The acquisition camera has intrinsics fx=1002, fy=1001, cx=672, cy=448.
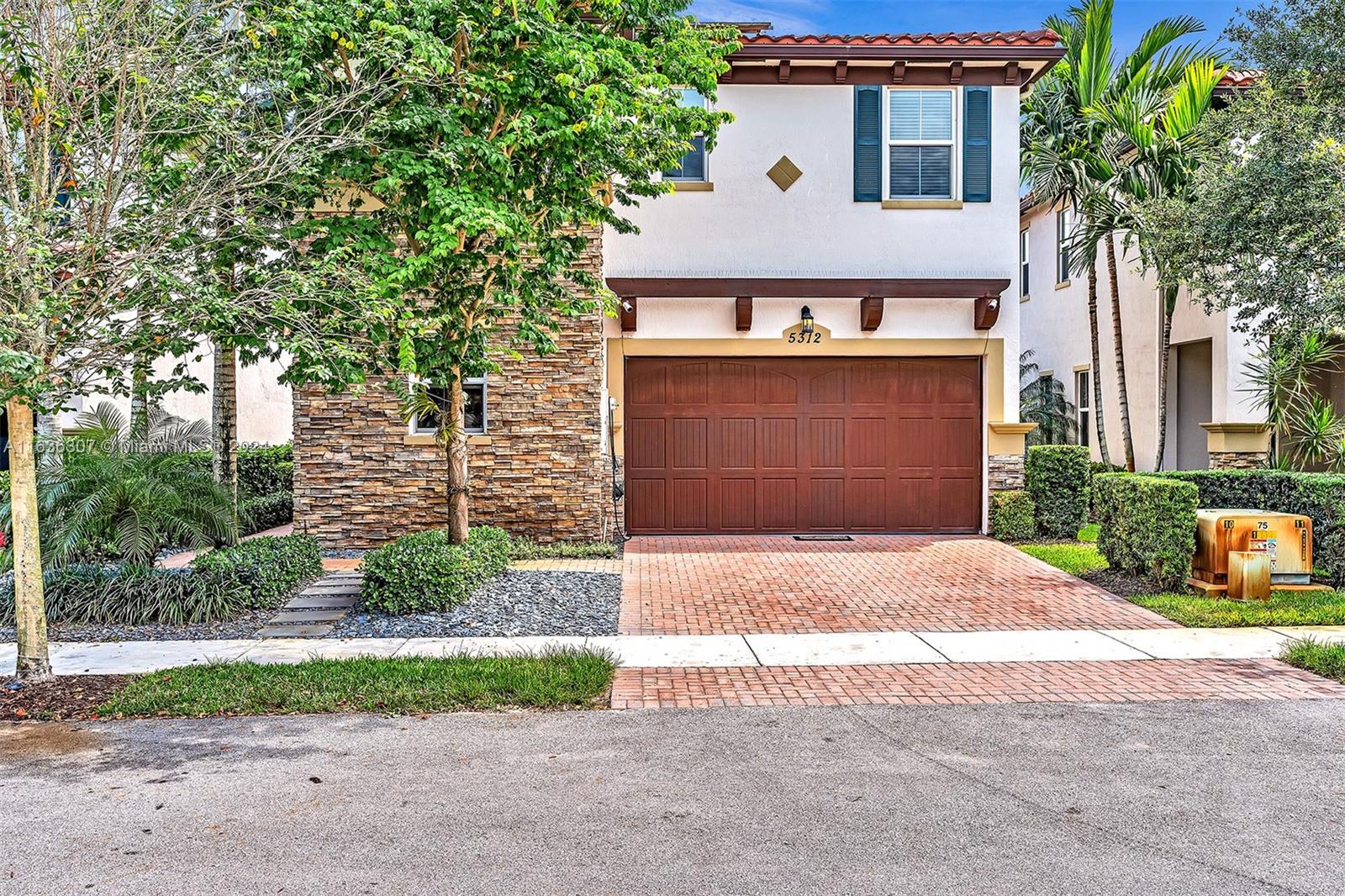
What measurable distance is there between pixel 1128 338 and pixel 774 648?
13.2 meters

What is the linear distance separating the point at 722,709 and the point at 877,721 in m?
1.01

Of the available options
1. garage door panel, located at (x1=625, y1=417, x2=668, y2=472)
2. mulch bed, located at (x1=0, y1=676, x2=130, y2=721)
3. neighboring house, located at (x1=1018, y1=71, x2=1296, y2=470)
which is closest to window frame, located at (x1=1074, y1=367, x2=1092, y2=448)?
neighboring house, located at (x1=1018, y1=71, x2=1296, y2=470)

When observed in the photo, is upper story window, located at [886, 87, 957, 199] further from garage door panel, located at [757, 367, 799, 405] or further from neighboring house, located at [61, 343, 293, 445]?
neighboring house, located at [61, 343, 293, 445]

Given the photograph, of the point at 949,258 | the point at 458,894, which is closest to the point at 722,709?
the point at 458,894

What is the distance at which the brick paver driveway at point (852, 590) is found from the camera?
927 cm

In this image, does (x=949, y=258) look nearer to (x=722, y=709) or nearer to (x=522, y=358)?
(x=522, y=358)

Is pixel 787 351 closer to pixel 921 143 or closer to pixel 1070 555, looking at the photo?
pixel 921 143

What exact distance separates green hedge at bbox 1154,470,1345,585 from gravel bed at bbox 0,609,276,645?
9.46 m

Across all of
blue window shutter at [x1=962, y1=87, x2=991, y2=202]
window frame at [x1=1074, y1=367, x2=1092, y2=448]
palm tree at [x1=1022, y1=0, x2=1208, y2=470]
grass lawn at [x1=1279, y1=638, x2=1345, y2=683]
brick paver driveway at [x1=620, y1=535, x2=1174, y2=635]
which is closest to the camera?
grass lawn at [x1=1279, y1=638, x2=1345, y2=683]

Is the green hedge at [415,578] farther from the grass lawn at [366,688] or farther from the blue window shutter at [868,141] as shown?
the blue window shutter at [868,141]

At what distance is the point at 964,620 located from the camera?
9383 mm

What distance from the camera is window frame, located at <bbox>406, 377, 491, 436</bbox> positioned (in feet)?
43.3

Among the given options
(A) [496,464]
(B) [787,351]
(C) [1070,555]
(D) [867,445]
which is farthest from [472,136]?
(C) [1070,555]

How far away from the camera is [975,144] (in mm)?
14336
